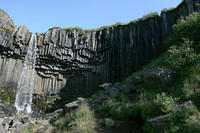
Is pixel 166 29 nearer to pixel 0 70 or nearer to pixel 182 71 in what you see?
pixel 182 71

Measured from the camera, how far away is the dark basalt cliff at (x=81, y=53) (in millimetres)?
21203

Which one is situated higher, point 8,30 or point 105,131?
point 8,30

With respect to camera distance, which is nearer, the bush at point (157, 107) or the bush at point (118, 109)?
the bush at point (157, 107)

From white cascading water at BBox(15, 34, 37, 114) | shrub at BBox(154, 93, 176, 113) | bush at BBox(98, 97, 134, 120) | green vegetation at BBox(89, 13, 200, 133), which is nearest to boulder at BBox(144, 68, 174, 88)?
green vegetation at BBox(89, 13, 200, 133)

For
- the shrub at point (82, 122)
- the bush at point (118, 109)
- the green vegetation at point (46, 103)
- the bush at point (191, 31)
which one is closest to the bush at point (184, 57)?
Answer: the bush at point (191, 31)

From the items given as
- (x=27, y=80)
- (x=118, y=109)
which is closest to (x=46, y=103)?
(x=27, y=80)

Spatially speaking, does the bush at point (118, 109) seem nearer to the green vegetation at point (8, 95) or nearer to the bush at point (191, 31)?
the bush at point (191, 31)

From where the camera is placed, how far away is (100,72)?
78.2 ft

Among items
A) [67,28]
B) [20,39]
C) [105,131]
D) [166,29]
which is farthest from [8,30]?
[105,131]

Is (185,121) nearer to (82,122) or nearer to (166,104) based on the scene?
(166,104)

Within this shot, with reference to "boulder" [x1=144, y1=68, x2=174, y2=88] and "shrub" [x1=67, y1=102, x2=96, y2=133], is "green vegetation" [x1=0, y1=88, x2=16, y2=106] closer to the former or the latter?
"shrub" [x1=67, y1=102, x2=96, y2=133]

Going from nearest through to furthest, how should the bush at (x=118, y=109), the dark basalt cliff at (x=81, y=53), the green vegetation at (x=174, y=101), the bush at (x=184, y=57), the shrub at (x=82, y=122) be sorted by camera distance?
the green vegetation at (x=174, y=101), the shrub at (x=82, y=122), the bush at (x=118, y=109), the bush at (x=184, y=57), the dark basalt cliff at (x=81, y=53)

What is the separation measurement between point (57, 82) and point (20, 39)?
23.8 feet

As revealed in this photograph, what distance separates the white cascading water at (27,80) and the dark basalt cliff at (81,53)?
1.94 ft
